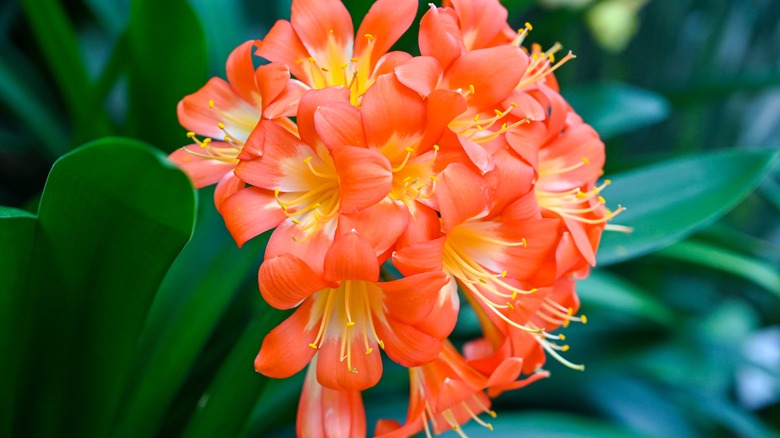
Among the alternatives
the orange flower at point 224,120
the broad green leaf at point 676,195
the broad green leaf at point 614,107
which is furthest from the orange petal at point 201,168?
the broad green leaf at point 614,107

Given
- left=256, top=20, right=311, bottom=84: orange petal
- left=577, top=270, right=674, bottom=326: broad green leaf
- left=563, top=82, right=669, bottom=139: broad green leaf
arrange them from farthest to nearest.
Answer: left=563, top=82, right=669, bottom=139: broad green leaf < left=577, top=270, right=674, bottom=326: broad green leaf < left=256, top=20, right=311, bottom=84: orange petal

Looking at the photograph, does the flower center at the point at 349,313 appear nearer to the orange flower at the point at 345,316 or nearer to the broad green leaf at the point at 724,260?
the orange flower at the point at 345,316

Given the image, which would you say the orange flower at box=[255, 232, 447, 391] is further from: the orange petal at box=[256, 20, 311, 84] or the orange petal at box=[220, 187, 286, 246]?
the orange petal at box=[256, 20, 311, 84]

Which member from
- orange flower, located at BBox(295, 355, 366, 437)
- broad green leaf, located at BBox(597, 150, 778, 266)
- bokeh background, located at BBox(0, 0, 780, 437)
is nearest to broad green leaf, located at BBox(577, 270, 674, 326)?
bokeh background, located at BBox(0, 0, 780, 437)

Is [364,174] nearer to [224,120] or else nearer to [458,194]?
[458,194]

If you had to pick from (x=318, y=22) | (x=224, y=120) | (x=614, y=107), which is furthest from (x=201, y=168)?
(x=614, y=107)
